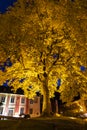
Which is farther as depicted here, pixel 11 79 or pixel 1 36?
pixel 11 79

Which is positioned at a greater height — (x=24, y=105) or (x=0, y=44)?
(x=0, y=44)

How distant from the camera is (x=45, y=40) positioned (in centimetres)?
2144

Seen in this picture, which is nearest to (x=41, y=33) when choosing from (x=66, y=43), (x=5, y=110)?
(x=66, y=43)

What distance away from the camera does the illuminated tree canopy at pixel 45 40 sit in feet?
65.9

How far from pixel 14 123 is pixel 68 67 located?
1104 centimetres

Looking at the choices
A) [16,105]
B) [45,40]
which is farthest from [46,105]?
[16,105]

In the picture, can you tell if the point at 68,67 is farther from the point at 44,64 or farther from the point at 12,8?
the point at 12,8

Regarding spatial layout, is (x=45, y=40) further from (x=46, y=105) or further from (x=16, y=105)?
(x=16, y=105)

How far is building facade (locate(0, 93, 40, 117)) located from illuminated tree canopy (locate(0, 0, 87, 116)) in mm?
32856

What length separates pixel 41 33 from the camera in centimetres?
2208

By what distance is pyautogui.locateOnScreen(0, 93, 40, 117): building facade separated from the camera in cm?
5411

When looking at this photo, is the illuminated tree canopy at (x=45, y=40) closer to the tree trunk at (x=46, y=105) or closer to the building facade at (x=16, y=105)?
the tree trunk at (x=46, y=105)

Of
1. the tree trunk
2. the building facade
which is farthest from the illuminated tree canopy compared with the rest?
the building facade

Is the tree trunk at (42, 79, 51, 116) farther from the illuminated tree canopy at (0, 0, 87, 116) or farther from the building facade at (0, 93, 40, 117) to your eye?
the building facade at (0, 93, 40, 117)
